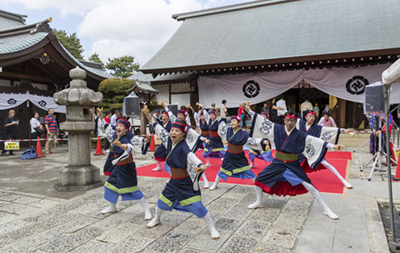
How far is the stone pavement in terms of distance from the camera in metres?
3.15

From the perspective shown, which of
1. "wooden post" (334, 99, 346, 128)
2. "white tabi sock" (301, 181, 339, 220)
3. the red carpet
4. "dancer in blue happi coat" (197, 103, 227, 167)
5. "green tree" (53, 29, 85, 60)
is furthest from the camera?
"green tree" (53, 29, 85, 60)

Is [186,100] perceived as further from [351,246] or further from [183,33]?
[351,246]

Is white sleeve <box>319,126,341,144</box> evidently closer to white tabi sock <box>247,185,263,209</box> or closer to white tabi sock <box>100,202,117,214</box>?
white tabi sock <box>247,185,263,209</box>

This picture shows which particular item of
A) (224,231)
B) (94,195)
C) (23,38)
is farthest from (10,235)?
(23,38)

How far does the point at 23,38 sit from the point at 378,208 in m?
14.4

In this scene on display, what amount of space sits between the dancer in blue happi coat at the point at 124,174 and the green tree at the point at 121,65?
1248 inches

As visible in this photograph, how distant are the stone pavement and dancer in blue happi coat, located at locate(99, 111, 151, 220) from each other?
0.29 meters

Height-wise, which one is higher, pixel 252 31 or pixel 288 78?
pixel 252 31

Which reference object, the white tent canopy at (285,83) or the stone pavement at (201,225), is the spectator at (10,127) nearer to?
the stone pavement at (201,225)

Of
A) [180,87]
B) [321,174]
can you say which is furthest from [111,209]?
[180,87]

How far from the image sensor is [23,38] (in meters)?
12.0

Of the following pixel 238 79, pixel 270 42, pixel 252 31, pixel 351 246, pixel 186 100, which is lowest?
pixel 351 246

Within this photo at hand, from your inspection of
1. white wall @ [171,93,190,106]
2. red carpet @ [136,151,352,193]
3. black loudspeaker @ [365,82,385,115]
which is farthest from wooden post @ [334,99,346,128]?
white wall @ [171,93,190,106]

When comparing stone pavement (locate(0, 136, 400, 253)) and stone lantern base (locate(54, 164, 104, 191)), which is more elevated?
stone lantern base (locate(54, 164, 104, 191))
